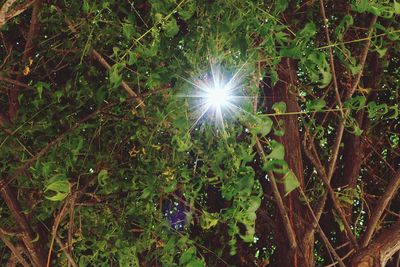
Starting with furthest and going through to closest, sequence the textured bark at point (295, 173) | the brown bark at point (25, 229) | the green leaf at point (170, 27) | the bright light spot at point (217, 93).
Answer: the textured bark at point (295, 173) → the brown bark at point (25, 229) → the bright light spot at point (217, 93) → the green leaf at point (170, 27)

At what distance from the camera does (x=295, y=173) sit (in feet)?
5.50

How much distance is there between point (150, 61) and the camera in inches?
51.4

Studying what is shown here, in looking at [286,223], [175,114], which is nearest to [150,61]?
[175,114]

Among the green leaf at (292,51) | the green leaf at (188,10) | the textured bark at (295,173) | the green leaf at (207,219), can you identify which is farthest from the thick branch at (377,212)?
the green leaf at (188,10)

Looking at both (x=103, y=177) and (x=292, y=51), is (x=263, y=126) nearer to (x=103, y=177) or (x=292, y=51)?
(x=292, y=51)

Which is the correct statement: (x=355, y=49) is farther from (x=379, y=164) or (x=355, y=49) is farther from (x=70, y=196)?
(x=70, y=196)

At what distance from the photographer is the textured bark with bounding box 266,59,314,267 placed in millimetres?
1610

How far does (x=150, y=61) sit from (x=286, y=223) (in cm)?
59

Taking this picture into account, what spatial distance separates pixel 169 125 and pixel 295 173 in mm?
510

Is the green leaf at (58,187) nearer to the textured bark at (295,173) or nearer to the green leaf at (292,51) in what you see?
the green leaf at (292,51)

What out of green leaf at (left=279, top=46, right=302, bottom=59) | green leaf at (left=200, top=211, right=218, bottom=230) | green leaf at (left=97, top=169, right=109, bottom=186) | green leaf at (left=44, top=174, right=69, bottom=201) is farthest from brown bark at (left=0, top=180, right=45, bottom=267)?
green leaf at (left=279, top=46, right=302, bottom=59)

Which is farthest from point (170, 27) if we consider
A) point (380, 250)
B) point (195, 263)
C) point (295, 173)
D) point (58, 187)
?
point (380, 250)

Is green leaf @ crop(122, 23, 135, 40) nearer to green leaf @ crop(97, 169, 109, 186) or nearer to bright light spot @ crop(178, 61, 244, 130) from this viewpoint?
bright light spot @ crop(178, 61, 244, 130)

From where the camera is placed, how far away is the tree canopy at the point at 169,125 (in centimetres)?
117
